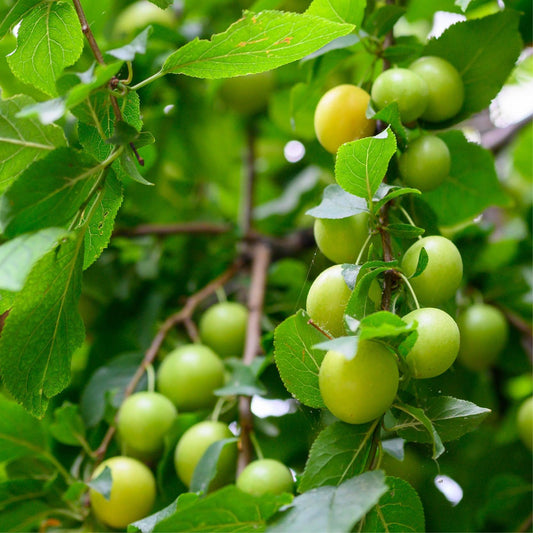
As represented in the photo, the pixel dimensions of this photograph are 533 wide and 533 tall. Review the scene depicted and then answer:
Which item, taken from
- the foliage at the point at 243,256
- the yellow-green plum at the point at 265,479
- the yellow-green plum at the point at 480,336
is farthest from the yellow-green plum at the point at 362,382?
the yellow-green plum at the point at 480,336

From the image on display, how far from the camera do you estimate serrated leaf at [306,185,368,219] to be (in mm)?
437

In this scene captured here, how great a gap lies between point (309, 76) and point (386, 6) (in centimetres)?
10

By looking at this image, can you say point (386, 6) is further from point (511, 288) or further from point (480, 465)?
point (480, 465)

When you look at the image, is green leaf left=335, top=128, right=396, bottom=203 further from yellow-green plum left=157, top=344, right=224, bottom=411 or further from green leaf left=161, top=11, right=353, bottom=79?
yellow-green plum left=157, top=344, right=224, bottom=411

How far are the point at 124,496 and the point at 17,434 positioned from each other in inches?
5.2

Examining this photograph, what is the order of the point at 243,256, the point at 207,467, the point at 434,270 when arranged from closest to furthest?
the point at 434,270 < the point at 207,467 < the point at 243,256

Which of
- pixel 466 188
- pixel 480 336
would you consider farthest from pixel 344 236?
pixel 480 336

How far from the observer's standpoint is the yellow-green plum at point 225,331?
0.78 meters

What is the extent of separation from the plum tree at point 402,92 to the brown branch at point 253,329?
0.99 feet

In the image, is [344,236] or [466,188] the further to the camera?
[466,188]

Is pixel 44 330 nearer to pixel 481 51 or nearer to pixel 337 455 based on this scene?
pixel 337 455

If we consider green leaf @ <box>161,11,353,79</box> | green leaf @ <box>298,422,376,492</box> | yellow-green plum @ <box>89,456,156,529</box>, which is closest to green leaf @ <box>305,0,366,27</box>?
green leaf @ <box>161,11,353,79</box>

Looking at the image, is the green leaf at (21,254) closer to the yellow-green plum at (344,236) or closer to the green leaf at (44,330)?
the green leaf at (44,330)

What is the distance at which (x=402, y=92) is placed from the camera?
488 mm
